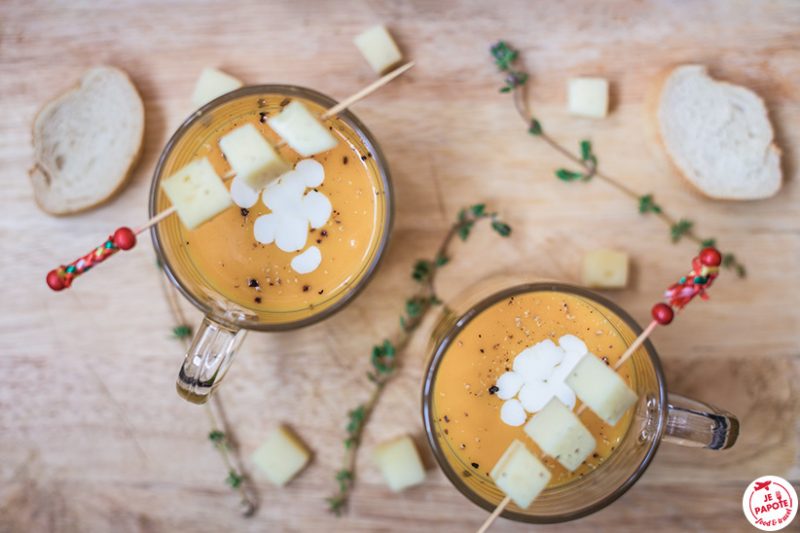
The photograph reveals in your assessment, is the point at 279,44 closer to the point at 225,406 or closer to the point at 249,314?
the point at 249,314

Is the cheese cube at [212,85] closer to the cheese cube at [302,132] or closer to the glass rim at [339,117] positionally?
the glass rim at [339,117]

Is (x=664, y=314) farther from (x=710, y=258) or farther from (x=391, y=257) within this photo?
(x=391, y=257)

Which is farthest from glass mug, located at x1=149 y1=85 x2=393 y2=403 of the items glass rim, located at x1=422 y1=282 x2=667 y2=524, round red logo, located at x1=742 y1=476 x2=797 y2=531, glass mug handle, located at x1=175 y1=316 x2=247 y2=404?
round red logo, located at x1=742 y1=476 x2=797 y2=531

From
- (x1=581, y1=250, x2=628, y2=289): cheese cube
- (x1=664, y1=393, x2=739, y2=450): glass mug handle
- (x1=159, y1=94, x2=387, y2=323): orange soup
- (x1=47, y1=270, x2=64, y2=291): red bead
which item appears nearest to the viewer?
(x1=47, y1=270, x2=64, y2=291): red bead

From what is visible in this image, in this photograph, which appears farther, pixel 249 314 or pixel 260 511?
pixel 260 511

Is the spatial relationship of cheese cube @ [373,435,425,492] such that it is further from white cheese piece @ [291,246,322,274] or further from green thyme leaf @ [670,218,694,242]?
green thyme leaf @ [670,218,694,242]

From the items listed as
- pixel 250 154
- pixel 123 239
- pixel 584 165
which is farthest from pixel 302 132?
pixel 584 165

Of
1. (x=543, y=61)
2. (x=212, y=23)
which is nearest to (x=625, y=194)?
(x=543, y=61)
